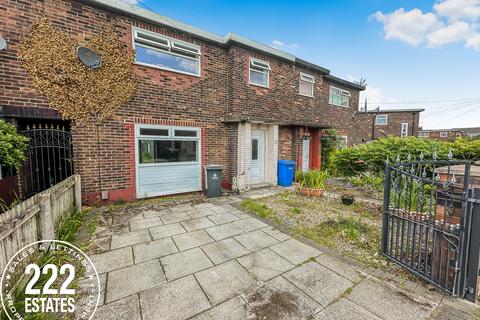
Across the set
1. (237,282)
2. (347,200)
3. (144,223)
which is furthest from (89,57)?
(347,200)

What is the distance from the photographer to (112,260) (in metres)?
3.00

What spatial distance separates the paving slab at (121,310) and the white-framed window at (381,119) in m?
25.7

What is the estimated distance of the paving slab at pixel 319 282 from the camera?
2.35 metres

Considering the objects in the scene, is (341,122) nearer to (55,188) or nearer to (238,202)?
(238,202)

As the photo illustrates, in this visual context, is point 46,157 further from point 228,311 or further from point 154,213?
point 228,311

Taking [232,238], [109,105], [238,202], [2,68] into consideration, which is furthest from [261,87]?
[2,68]

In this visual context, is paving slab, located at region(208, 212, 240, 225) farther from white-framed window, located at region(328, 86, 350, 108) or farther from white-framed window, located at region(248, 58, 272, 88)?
white-framed window, located at region(328, 86, 350, 108)

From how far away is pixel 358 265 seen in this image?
117 inches

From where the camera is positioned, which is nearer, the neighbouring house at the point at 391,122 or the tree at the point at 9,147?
the tree at the point at 9,147

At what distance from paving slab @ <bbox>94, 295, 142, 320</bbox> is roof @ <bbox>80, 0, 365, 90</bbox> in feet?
23.1

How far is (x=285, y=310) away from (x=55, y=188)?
171 inches

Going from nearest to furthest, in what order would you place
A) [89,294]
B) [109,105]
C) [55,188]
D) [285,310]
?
[285,310] < [89,294] < [55,188] < [109,105]

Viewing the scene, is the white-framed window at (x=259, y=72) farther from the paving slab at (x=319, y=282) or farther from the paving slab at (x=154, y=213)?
the paving slab at (x=319, y=282)

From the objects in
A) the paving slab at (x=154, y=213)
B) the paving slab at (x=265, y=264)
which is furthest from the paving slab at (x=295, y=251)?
the paving slab at (x=154, y=213)
